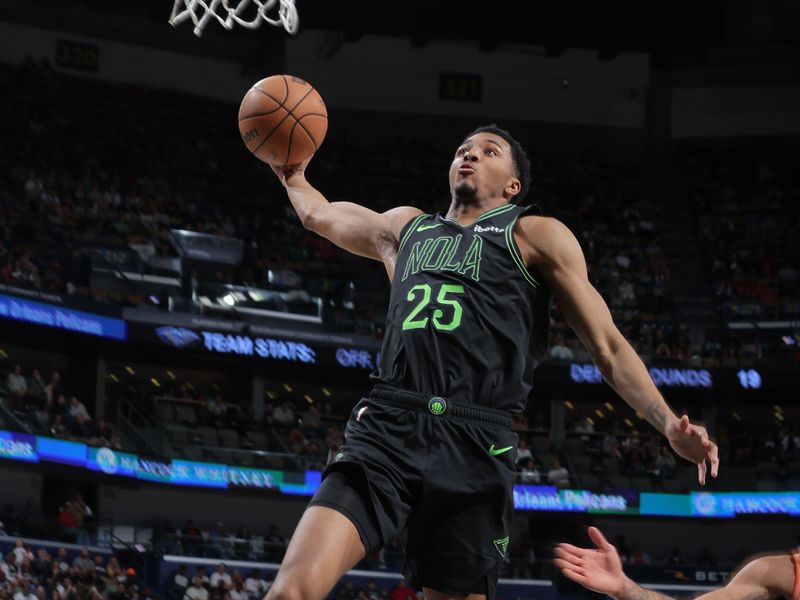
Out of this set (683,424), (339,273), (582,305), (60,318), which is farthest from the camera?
(339,273)

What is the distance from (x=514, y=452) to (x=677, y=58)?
31.1 m

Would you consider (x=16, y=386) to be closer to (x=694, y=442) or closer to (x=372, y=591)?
(x=372, y=591)

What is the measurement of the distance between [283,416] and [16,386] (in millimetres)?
5776

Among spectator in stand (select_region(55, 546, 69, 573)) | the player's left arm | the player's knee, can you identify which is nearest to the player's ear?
the player's left arm

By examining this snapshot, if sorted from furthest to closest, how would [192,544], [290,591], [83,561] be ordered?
[192,544], [83,561], [290,591]

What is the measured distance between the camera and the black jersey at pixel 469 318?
5.07 metres

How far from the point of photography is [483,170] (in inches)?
221

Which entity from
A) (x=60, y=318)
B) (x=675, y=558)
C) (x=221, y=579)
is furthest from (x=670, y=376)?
(x=60, y=318)

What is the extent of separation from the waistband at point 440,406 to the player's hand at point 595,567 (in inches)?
22.3

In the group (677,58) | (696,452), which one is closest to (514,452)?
(696,452)

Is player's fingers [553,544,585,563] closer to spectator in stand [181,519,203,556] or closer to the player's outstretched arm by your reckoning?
the player's outstretched arm

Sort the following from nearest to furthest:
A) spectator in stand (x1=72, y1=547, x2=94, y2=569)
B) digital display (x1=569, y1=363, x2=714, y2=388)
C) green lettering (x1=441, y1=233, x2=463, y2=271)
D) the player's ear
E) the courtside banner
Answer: green lettering (x1=441, y1=233, x2=463, y2=271)
the player's ear
spectator in stand (x1=72, y1=547, x2=94, y2=569)
the courtside banner
digital display (x1=569, y1=363, x2=714, y2=388)

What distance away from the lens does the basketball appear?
21.1 ft

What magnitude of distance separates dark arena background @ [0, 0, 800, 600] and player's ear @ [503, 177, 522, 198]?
12.9 m
